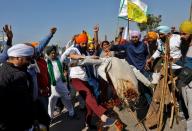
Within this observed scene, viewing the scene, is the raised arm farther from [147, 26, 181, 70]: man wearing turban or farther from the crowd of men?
[147, 26, 181, 70]: man wearing turban

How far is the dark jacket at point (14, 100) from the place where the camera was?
439 cm

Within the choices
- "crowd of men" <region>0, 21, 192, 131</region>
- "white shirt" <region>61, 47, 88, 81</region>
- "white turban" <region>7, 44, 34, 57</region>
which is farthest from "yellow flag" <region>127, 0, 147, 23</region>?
"white turban" <region>7, 44, 34, 57</region>

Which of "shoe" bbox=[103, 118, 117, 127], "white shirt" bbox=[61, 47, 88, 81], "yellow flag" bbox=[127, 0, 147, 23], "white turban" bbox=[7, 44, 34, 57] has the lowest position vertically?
"shoe" bbox=[103, 118, 117, 127]

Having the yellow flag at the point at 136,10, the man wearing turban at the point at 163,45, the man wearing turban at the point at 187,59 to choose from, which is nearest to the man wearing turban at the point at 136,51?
the man wearing turban at the point at 163,45

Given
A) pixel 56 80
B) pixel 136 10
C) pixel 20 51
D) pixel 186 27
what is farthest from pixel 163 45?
pixel 136 10

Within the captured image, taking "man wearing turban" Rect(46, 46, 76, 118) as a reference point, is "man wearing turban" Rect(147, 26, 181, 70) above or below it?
above

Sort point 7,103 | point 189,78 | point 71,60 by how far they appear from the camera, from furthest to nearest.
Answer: point 71,60 → point 189,78 → point 7,103

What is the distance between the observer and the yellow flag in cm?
1288

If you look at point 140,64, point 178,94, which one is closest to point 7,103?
point 178,94

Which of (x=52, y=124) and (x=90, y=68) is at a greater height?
(x=90, y=68)

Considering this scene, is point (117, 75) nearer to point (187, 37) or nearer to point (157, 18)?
point (187, 37)

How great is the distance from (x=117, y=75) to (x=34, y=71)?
1532mm

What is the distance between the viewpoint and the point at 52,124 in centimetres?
894

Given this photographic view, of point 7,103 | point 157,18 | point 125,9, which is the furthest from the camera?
point 157,18
